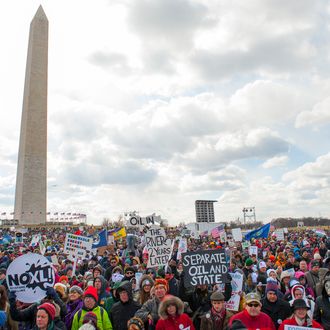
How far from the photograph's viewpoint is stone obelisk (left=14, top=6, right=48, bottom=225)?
46219 millimetres

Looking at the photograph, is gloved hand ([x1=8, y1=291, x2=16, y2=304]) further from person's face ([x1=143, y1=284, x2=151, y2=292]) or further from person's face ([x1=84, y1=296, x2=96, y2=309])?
person's face ([x1=143, y1=284, x2=151, y2=292])

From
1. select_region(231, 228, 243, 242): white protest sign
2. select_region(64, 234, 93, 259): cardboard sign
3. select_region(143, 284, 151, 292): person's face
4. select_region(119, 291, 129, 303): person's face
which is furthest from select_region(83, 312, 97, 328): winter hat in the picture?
select_region(231, 228, 243, 242): white protest sign

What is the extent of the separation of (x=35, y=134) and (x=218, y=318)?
4571 centimetres

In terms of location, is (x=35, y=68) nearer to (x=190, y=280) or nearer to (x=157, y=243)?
(x=157, y=243)

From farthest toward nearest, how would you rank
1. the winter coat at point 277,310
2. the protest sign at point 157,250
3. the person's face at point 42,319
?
the protest sign at point 157,250 < the winter coat at point 277,310 < the person's face at point 42,319

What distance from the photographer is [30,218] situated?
46.4 m

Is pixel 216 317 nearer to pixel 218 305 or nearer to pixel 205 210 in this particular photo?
pixel 218 305

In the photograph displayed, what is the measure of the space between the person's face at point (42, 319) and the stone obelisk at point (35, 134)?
1744 inches

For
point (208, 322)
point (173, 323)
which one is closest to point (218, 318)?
point (208, 322)

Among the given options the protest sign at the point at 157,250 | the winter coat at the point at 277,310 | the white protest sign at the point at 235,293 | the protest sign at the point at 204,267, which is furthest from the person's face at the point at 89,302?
the protest sign at the point at 157,250

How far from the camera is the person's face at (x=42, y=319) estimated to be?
4422 mm

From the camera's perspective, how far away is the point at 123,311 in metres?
5.67

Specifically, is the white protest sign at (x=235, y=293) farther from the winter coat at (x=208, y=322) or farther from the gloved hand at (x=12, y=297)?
the gloved hand at (x=12, y=297)

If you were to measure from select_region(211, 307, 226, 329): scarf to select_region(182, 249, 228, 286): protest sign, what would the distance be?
0.85m
